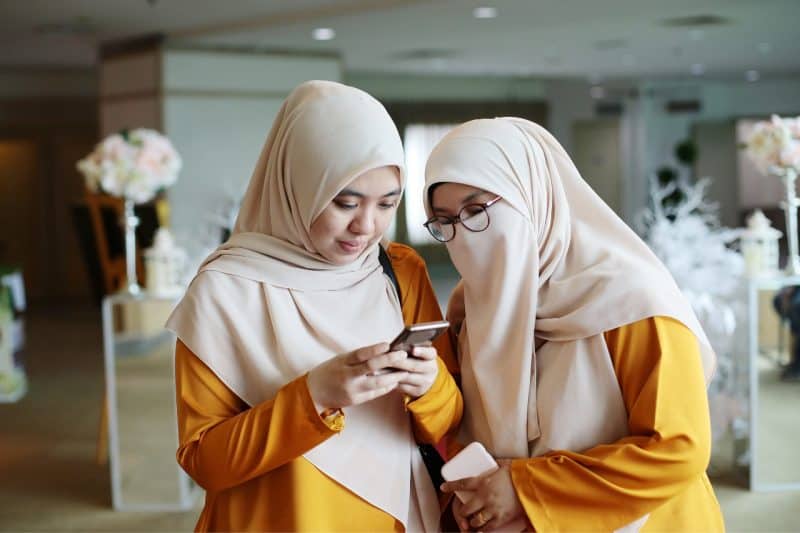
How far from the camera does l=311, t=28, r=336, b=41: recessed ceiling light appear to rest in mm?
9646

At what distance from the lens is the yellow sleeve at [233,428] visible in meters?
1.57

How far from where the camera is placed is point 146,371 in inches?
183

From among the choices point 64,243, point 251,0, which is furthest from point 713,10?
point 64,243

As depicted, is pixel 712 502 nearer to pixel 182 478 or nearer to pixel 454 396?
pixel 454 396

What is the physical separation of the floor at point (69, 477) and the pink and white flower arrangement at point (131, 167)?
164 centimetres

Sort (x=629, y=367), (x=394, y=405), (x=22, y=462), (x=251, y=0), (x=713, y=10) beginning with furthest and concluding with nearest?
(x=713, y=10), (x=251, y=0), (x=22, y=462), (x=394, y=405), (x=629, y=367)

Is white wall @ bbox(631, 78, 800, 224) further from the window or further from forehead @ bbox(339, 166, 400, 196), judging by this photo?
forehead @ bbox(339, 166, 400, 196)

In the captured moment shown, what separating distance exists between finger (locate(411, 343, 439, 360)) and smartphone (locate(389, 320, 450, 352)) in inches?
0.9

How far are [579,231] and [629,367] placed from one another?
0.28 m

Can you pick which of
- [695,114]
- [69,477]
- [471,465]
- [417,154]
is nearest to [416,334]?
[471,465]

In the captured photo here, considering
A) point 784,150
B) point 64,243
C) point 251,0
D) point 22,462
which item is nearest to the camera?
point 784,150

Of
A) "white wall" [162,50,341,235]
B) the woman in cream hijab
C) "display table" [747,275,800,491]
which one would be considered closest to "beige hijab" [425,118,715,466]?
the woman in cream hijab

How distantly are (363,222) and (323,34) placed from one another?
865 centimetres

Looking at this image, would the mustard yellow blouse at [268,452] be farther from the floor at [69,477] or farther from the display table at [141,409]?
the display table at [141,409]
